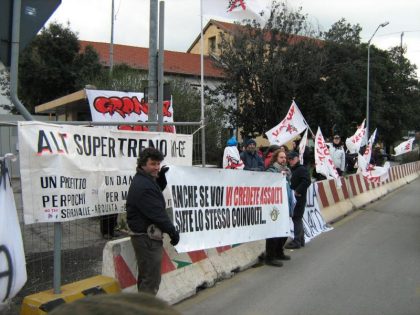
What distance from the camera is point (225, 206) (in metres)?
6.45

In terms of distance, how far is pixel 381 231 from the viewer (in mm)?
10234

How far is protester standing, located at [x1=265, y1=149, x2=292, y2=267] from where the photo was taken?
24.7 feet

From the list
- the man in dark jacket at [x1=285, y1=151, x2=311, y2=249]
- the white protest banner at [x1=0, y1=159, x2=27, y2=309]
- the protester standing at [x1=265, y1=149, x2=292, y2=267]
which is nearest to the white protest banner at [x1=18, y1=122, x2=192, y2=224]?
the white protest banner at [x1=0, y1=159, x2=27, y2=309]

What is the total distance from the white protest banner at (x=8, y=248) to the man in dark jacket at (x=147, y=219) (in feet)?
3.87

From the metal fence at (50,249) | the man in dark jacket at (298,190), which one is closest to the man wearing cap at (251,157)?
the man in dark jacket at (298,190)

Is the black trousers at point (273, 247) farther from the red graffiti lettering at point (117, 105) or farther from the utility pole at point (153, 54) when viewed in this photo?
the red graffiti lettering at point (117, 105)

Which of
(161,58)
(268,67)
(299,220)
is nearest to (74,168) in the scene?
(161,58)

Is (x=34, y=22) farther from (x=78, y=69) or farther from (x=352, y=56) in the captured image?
(x=352, y=56)

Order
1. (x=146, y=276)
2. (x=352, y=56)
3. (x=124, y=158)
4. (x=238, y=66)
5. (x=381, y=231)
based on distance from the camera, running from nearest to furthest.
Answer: (x=146, y=276), (x=124, y=158), (x=381, y=231), (x=238, y=66), (x=352, y=56)

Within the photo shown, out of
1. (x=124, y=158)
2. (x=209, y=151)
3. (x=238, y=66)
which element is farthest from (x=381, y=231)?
(x=238, y=66)

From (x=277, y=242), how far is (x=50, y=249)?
3.46m

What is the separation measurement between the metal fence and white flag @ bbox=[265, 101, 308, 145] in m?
5.73

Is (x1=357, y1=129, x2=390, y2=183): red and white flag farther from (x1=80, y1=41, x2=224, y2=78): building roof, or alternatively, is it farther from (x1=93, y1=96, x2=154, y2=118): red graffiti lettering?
(x1=80, y1=41, x2=224, y2=78): building roof

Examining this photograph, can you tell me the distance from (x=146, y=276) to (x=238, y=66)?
2217 centimetres
